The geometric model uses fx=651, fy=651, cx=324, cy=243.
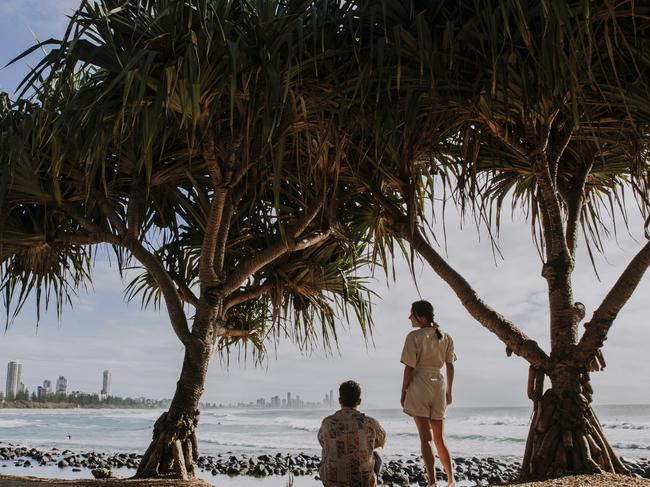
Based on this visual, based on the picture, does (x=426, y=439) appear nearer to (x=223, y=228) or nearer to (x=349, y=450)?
(x=349, y=450)

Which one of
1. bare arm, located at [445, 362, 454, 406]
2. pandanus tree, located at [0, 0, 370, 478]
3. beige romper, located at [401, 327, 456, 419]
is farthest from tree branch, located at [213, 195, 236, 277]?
bare arm, located at [445, 362, 454, 406]

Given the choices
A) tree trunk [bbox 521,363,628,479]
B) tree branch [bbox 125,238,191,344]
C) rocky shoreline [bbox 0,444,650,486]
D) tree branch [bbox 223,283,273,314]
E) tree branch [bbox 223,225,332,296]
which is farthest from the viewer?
rocky shoreline [bbox 0,444,650,486]

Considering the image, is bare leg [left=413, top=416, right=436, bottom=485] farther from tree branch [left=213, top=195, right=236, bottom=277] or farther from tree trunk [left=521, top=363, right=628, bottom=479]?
tree branch [left=213, top=195, right=236, bottom=277]

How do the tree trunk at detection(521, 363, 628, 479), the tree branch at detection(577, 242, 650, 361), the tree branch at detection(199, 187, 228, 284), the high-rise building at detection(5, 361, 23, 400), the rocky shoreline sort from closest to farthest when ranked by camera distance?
the tree trunk at detection(521, 363, 628, 479) → the tree branch at detection(577, 242, 650, 361) → the tree branch at detection(199, 187, 228, 284) → the rocky shoreline → the high-rise building at detection(5, 361, 23, 400)

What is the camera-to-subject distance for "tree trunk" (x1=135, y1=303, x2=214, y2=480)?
165 inches

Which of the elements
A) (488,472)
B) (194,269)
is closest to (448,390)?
(194,269)

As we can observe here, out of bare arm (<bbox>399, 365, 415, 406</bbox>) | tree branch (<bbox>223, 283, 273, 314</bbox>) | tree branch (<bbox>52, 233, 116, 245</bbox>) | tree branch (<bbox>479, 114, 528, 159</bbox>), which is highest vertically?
tree branch (<bbox>479, 114, 528, 159</bbox>)

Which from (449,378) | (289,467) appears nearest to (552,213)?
(449,378)

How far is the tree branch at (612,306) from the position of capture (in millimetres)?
3561

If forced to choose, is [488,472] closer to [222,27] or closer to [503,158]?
[503,158]

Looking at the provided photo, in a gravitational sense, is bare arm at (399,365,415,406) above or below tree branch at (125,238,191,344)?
below

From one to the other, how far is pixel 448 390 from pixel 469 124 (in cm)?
156

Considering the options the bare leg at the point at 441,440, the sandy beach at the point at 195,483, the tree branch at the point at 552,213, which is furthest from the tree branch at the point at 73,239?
the tree branch at the point at 552,213

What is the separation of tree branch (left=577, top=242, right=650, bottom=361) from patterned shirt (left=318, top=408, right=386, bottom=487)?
1.37 metres
